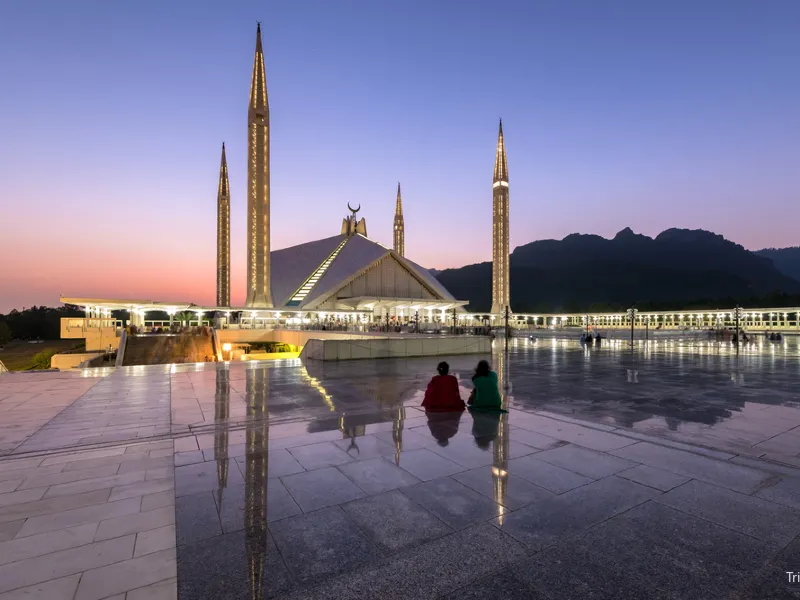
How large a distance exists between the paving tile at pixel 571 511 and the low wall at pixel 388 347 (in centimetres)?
1137

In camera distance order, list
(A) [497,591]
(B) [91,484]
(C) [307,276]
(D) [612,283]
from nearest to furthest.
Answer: (A) [497,591] < (B) [91,484] < (C) [307,276] < (D) [612,283]

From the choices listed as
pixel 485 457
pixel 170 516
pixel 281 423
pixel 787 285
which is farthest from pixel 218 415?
pixel 787 285

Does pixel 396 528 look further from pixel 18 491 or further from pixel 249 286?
pixel 249 286

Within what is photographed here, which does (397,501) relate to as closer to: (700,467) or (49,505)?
(49,505)

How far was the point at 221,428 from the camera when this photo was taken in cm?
573

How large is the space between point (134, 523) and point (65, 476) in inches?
61.9

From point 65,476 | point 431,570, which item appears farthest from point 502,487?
point 65,476

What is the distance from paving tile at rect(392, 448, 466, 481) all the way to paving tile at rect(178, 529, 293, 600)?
1598 millimetres

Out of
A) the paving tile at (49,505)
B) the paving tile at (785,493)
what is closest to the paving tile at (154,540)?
the paving tile at (49,505)

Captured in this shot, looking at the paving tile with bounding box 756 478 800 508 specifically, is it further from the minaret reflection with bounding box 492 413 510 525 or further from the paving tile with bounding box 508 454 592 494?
the minaret reflection with bounding box 492 413 510 525

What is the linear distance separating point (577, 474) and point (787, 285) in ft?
825

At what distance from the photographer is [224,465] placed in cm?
433

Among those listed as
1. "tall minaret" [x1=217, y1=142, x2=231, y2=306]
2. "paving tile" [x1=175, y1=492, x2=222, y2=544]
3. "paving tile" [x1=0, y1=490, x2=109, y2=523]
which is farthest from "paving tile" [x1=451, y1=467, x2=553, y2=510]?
"tall minaret" [x1=217, y1=142, x2=231, y2=306]

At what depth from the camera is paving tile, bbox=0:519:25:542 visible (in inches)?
116
